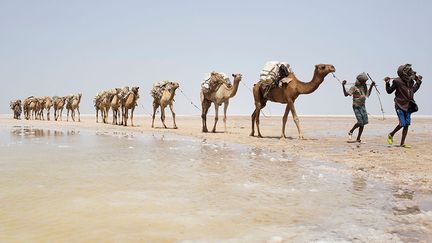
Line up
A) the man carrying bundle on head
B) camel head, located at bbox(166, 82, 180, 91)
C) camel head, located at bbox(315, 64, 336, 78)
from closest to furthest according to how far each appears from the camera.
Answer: the man carrying bundle on head
camel head, located at bbox(315, 64, 336, 78)
camel head, located at bbox(166, 82, 180, 91)

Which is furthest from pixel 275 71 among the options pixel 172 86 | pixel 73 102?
pixel 73 102

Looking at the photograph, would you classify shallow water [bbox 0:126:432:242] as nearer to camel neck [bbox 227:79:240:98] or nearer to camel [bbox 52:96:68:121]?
camel neck [bbox 227:79:240:98]

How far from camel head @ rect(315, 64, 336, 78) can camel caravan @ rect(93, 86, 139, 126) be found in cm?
1532

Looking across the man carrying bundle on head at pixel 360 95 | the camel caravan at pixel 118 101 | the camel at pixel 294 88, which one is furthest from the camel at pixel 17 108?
the man carrying bundle on head at pixel 360 95

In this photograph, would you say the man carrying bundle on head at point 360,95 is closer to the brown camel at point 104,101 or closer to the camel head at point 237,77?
the camel head at point 237,77

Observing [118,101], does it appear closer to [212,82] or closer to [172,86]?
[172,86]

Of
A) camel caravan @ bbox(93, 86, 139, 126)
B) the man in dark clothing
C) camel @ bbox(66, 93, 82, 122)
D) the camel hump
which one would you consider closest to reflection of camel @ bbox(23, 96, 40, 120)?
camel @ bbox(66, 93, 82, 122)

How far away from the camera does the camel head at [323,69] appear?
13703 mm

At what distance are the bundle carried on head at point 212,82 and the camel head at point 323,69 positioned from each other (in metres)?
5.28

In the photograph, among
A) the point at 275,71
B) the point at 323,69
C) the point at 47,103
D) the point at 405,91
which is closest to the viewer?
the point at 405,91

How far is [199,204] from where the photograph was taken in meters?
4.49

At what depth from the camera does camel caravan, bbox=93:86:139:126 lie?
87.4 feet

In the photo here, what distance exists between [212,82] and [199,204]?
13.9 meters

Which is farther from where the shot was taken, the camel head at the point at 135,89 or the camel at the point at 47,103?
the camel at the point at 47,103
